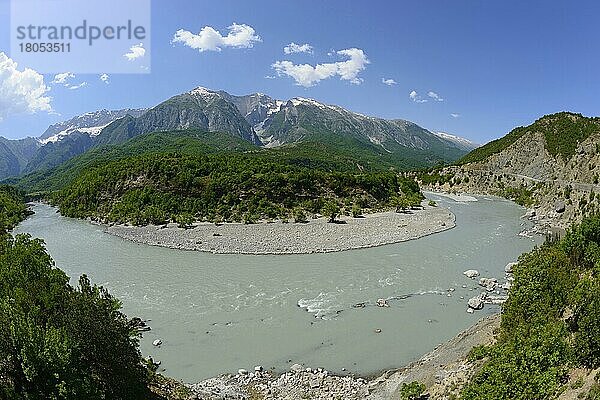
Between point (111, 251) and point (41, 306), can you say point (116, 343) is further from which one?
point (111, 251)

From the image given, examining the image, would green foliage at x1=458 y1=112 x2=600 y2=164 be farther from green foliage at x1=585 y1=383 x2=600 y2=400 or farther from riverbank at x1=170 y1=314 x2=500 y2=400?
green foliage at x1=585 y1=383 x2=600 y2=400

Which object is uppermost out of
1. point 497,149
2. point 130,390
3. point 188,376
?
point 497,149

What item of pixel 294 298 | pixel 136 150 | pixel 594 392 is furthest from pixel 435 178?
pixel 594 392

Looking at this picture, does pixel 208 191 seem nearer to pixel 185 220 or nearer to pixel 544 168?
pixel 185 220

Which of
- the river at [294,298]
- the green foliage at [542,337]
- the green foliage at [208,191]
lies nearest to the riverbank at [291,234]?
the river at [294,298]

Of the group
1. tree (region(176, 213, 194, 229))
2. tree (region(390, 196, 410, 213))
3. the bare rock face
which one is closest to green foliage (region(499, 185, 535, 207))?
tree (region(390, 196, 410, 213))

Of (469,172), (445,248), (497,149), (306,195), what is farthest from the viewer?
(497,149)

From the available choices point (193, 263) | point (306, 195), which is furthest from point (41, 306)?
point (306, 195)
